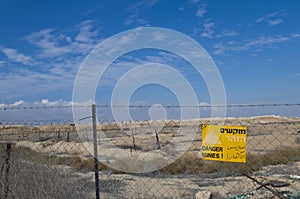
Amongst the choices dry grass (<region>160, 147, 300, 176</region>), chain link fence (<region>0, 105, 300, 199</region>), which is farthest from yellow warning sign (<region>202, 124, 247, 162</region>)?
dry grass (<region>160, 147, 300, 176</region>)

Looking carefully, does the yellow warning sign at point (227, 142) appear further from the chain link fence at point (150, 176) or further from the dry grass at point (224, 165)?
the dry grass at point (224, 165)

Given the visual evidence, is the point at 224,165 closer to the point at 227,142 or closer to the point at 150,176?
the point at 150,176

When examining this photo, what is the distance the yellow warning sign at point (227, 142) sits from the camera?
15.0 ft

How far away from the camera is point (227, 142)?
4.62 m

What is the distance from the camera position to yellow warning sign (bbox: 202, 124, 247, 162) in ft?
15.0

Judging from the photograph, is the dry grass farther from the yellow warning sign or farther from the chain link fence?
the yellow warning sign

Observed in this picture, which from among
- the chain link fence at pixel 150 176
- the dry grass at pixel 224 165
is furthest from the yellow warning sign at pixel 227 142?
the dry grass at pixel 224 165

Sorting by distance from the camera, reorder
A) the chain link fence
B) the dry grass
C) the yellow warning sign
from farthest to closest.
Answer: the dry grass < the chain link fence < the yellow warning sign

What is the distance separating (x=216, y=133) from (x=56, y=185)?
3278mm

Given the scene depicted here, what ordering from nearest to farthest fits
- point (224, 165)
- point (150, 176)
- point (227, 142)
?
point (227, 142)
point (150, 176)
point (224, 165)

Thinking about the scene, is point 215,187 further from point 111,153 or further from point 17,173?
point 111,153

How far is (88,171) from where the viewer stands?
46.6 ft

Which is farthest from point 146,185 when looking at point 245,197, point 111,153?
point 111,153

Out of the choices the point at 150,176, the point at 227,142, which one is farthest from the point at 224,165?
the point at 227,142
